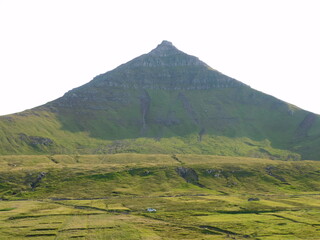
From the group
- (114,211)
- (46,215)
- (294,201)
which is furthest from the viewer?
(294,201)

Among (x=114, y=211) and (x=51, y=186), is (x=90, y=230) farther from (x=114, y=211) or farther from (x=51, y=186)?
(x=51, y=186)

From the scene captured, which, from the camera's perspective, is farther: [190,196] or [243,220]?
[190,196]

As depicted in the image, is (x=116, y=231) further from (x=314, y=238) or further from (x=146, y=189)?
(x=146, y=189)

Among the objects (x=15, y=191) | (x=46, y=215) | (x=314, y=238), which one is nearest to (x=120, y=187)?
(x=15, y=191)

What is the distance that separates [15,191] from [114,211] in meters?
84.9

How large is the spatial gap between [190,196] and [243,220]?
197 feet

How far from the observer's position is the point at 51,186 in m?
193

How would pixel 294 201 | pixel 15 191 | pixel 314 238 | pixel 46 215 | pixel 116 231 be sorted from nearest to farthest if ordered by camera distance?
pixel 314 238
pixel 116 231
pixel 46 215
pixel 294 201
pixel 15 191

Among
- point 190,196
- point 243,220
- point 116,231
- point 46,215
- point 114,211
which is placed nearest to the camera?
point 116,231

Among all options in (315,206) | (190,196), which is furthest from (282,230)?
(190,196)

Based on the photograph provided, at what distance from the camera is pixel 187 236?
Result: 3671 inches

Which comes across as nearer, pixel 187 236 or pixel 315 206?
pixel 187 236

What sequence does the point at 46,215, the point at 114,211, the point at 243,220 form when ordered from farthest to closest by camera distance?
the point at 114,211, the point at 46,215, the point at 243,220

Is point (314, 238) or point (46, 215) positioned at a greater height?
point (314, 238)
